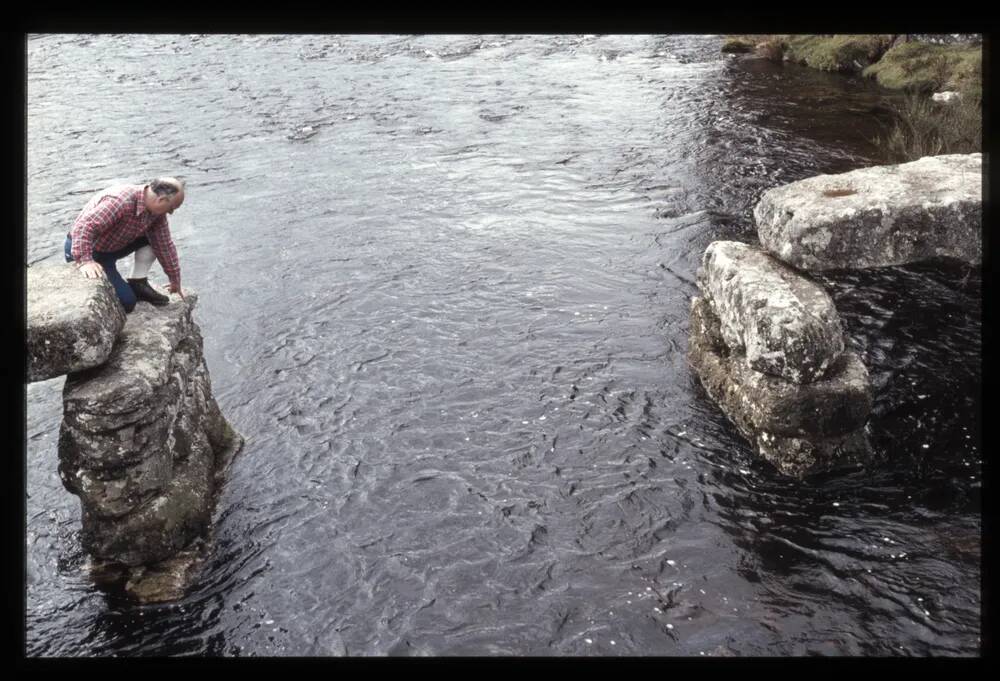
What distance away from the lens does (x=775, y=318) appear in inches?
439

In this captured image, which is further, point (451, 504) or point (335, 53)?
point (335, 53)

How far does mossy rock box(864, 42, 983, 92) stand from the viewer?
24781 mm

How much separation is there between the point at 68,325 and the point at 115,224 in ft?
6.37

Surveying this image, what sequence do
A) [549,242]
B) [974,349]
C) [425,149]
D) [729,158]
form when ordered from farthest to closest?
[425,149]
[729,158]
[549,242]
[974,349]

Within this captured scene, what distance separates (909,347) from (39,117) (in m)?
30.3

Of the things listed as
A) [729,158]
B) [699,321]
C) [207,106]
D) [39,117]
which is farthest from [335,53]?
[699,321]

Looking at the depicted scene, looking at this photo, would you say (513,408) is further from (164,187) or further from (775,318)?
(164,187)

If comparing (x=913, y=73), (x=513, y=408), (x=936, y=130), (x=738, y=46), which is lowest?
(x=513, y=408)

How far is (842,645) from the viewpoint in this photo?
28.5 ft

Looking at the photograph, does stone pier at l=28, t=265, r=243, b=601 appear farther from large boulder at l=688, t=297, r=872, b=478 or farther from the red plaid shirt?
large boulder at l=688, t=297, r=872, b=478

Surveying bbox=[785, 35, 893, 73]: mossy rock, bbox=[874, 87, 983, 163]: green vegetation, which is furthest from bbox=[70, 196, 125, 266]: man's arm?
bbox=[785, 35, 893, 73]: mossy rock

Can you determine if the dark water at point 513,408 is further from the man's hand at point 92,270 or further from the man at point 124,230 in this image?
the man's hand at point 92,270

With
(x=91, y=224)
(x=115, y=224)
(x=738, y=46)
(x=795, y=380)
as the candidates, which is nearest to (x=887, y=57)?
(x=738, y=46)

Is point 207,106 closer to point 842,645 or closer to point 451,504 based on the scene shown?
point 451,504
